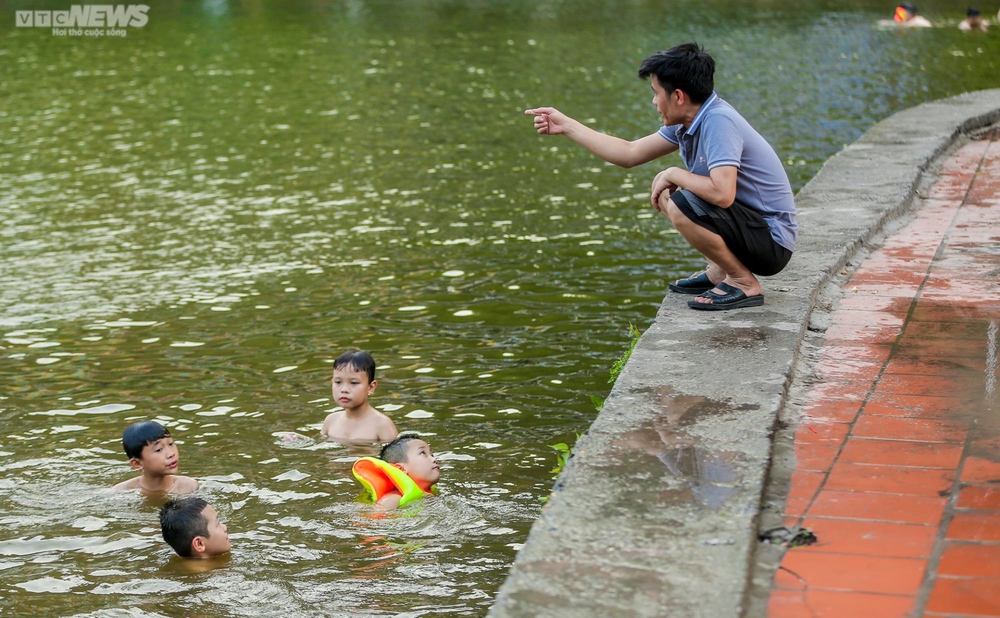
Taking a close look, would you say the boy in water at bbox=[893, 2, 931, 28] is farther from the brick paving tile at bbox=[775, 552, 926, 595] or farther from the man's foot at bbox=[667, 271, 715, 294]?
the brick paving tile at bbox=[775, 552, 926, 595]

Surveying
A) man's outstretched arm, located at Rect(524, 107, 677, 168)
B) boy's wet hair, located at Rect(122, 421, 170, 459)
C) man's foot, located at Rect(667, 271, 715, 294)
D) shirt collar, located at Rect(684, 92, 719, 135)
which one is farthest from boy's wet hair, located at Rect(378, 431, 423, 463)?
shirt collar, located at Rect(684, 92, 719, 135)

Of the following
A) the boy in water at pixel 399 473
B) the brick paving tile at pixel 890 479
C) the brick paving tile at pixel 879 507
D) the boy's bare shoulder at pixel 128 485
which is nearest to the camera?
the brick paving tile at pixel 879 507

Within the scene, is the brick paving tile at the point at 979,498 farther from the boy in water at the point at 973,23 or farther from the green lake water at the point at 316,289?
the boy in water at the point at 973,23

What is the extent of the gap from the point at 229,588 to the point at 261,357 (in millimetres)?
3183

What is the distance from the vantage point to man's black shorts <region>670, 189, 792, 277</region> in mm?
5602

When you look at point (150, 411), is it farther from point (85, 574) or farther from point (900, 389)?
point (900, 389)

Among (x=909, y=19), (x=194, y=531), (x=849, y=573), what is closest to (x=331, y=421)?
(x=194, y=531)

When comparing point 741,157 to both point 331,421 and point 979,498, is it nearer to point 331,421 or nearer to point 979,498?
point 979,498

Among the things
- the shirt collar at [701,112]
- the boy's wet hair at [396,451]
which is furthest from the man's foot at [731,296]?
the boy's wet hair at [396,451]

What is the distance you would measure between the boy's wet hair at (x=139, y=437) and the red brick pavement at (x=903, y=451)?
3.11 meters

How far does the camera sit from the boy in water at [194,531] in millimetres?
5219

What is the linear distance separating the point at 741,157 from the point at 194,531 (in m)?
2.89

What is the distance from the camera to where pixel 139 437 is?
237 inches

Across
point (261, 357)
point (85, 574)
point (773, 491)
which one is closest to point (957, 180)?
point (261, 357)
